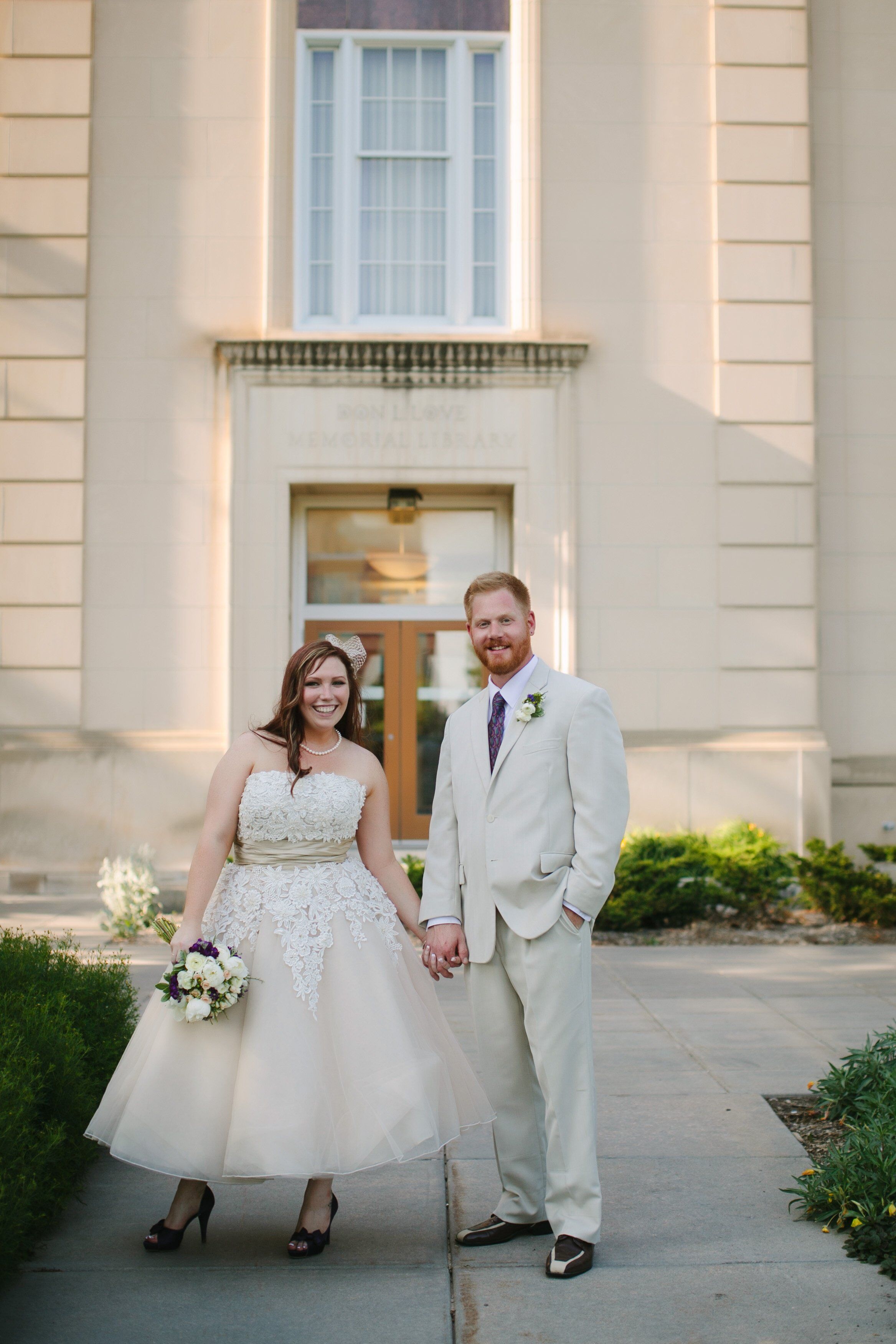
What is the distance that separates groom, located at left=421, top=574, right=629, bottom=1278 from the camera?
3648 mm

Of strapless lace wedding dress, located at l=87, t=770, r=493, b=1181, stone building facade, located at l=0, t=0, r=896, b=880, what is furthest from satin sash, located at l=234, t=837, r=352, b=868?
stone building facade, located at l=0, t=0, r=896, b=880

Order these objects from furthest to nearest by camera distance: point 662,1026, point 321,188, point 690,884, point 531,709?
1. point 321,188
2. point 690,884
3. point 662,1026
4. point 531,709

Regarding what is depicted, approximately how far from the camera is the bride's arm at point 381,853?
13.7 feet

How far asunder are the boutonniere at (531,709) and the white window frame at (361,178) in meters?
8.64

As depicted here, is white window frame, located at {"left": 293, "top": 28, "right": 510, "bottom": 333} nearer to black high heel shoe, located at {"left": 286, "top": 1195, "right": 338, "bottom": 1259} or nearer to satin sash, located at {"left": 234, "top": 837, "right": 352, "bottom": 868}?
satin sash, located at {"left": 234, "top": 837, "right": 352, "bottom": 868}

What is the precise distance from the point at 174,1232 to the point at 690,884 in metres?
6.82

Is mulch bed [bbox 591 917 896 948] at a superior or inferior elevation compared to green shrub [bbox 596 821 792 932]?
inferior

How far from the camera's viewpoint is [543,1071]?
3.70 m

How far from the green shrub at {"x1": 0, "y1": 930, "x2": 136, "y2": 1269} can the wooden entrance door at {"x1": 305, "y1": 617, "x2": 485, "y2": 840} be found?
6.26 m

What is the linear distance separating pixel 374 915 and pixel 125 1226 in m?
1.37

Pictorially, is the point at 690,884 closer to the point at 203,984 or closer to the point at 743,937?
the point at 743,937

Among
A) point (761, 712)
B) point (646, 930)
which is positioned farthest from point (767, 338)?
point (646, 930)

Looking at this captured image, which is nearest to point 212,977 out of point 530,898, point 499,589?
point 530,898

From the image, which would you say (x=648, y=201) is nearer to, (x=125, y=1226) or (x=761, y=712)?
(x=761, y=712)
